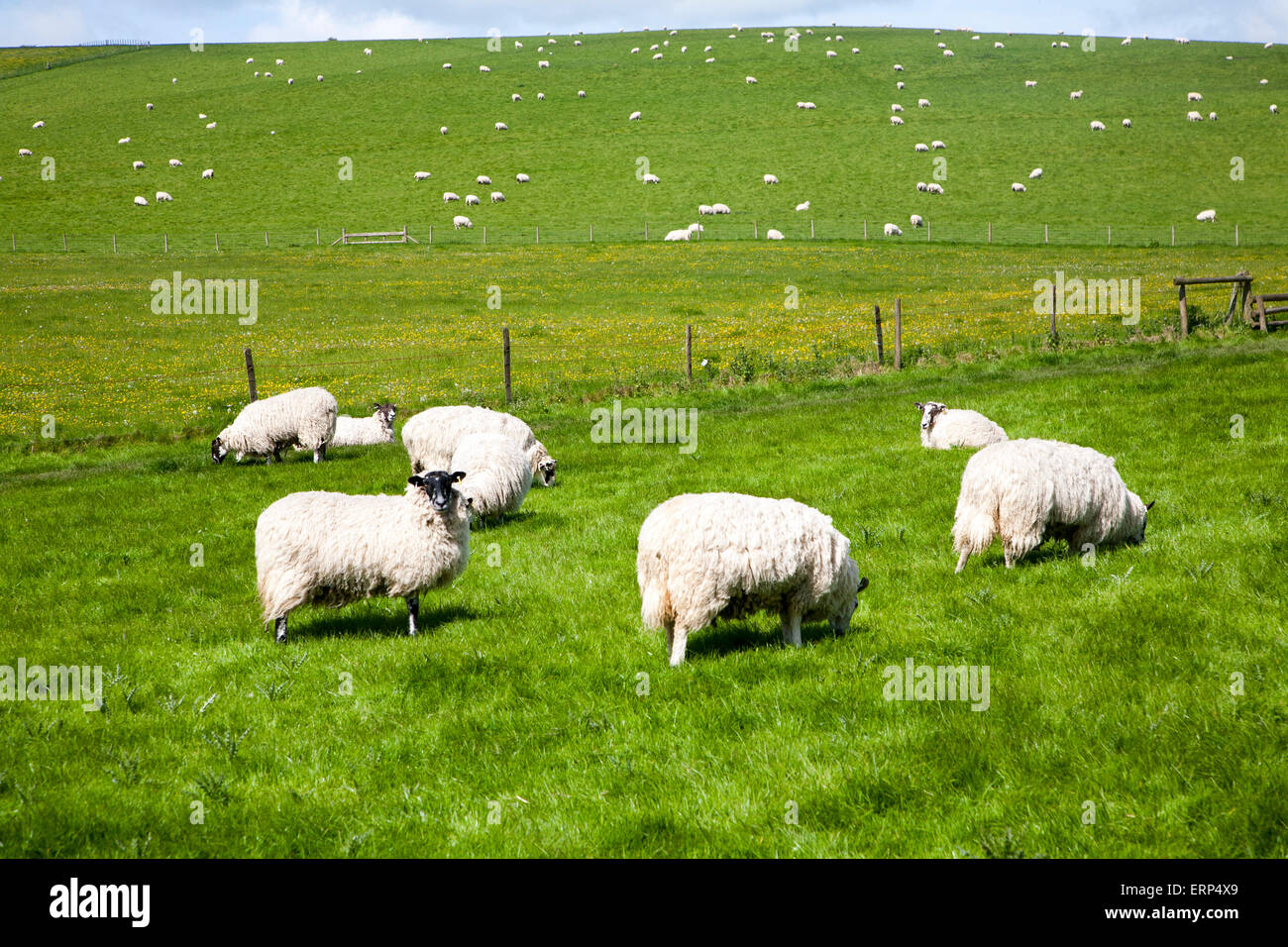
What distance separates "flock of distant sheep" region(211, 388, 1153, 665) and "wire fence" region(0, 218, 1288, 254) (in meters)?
46.8

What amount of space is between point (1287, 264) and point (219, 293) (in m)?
48.9

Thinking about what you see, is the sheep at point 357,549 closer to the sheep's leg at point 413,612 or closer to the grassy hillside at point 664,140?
the sheep's leg at point 413,612

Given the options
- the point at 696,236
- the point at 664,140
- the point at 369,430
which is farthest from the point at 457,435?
the point at 664,140

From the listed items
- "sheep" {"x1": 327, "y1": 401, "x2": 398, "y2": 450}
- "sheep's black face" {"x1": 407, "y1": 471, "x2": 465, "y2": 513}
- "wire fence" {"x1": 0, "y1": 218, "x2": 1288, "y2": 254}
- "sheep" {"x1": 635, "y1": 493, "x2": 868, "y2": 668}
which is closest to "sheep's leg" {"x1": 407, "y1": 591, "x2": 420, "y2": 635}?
"sheep's black face" {"x1": 407, "y1": 471, "x2": 465, "y2": 513}

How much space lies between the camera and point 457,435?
16844 mm

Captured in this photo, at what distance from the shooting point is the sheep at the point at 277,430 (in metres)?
20.3

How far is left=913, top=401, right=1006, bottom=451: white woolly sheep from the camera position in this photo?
17266 mm

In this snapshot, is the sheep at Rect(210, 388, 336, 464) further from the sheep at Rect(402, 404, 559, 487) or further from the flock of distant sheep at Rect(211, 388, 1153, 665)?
the flock of distant sheep at Rect(211, 388, 1153, 665)

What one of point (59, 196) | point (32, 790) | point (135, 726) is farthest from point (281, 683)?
point (59, 196)

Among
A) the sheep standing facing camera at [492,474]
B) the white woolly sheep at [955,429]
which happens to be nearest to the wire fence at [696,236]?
the white woolly sheep at [955,429]

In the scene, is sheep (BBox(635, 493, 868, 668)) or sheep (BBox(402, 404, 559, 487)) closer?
sheep (BBox(635, 493, 868, 668))

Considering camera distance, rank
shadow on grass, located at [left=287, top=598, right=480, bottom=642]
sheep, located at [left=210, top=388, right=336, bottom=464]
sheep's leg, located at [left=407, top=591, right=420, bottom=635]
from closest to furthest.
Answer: sheep's leg, located at [left=407, top=591, right=420, bottom=635] < shadow on grass, located at [left=287, top=598, right=480, bottom=642] < sheep, located at [left=210, top=388, right=336, bottom=464]

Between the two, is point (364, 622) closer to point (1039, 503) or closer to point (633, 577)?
point (633, 577)
